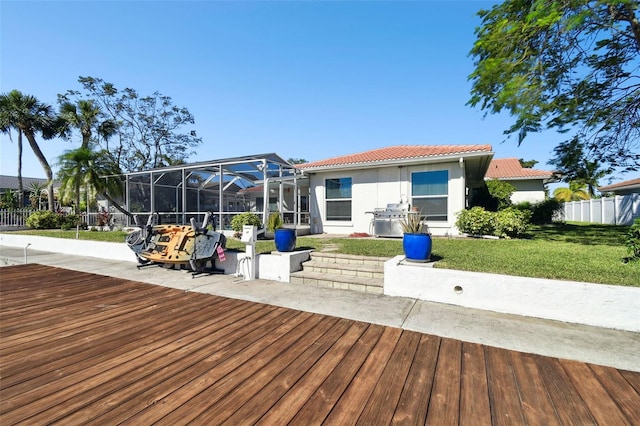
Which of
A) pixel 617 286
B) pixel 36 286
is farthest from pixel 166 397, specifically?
pixel 36 286

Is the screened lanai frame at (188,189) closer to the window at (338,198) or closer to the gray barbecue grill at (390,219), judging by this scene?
the window at (338,198)

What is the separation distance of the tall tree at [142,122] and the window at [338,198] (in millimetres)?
19073

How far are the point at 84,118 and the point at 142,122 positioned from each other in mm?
3707

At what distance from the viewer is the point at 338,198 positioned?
11188mm

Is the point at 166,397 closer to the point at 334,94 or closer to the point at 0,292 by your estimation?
the point at 0,292

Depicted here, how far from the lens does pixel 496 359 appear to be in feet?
8.48

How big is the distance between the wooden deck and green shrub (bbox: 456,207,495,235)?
6648mm

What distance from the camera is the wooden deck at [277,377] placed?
185cm

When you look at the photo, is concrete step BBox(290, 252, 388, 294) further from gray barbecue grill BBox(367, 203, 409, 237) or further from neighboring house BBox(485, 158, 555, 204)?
neighboring house BBox(485, 158, 555, 204)

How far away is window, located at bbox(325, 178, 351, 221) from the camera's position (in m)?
11.0

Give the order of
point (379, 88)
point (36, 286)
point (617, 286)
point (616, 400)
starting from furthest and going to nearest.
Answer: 1. point (379, 88)
2. point (36, 286)
3. point (617, 286)
4. point (616, 400)

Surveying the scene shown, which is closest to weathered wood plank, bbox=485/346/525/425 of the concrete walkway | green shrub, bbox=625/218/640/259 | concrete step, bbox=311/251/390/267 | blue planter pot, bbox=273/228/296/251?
the concrete walkway

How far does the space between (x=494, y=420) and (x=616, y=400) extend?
1048 millimetres

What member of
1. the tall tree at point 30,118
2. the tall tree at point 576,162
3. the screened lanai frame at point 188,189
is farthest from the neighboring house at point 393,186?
the tall tree at point 30,118
